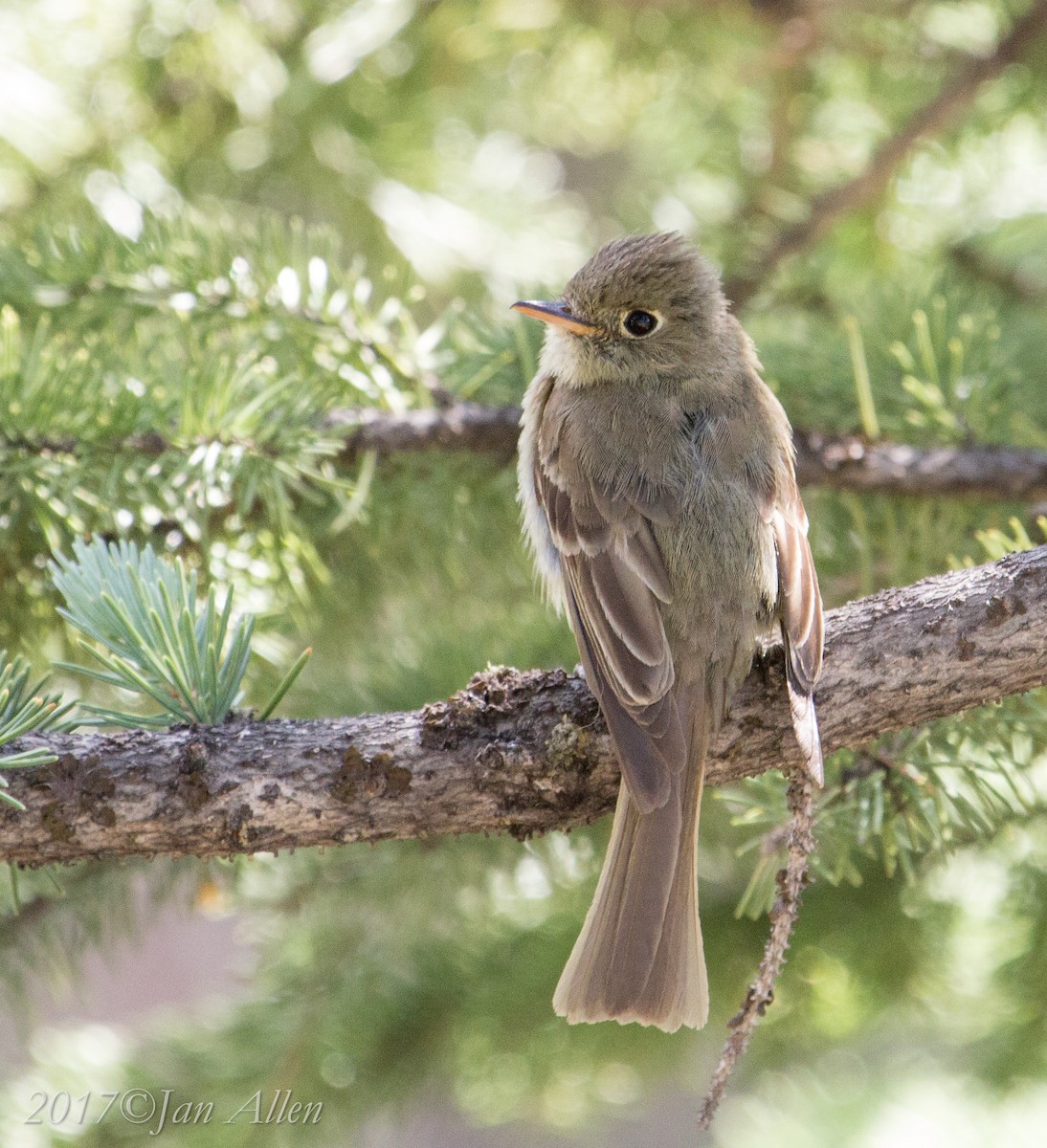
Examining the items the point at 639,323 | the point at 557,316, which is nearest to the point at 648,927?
the point at 557,316

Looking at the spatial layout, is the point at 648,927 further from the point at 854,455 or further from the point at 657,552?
the point at 854,455

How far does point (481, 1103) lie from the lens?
325 cm

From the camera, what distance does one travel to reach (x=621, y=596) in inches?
109

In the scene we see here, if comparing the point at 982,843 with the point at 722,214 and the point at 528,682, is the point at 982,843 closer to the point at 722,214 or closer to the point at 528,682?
the point at 528,682

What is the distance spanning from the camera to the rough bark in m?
2.89

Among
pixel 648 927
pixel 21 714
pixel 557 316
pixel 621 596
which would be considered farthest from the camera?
pixel 557 316

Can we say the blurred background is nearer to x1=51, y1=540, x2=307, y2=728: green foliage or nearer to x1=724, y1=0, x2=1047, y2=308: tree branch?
x1=724, y1=0, x2=1047, y2=308: tree branch

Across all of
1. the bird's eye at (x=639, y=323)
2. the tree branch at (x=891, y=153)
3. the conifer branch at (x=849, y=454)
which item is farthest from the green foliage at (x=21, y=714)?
the tree branch at (x=891, y=153)

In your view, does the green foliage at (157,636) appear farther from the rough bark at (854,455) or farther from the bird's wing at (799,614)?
the bird's wing at (799,614)

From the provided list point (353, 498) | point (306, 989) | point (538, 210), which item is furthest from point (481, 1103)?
point (538, 210)

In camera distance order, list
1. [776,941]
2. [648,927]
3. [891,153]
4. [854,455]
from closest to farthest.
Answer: [776,941] < [648,927] < [854,455] < [891,153]

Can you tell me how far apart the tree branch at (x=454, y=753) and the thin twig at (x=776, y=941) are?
7.1 inches

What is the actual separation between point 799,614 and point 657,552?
0.47 m

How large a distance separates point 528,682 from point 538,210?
276cm
